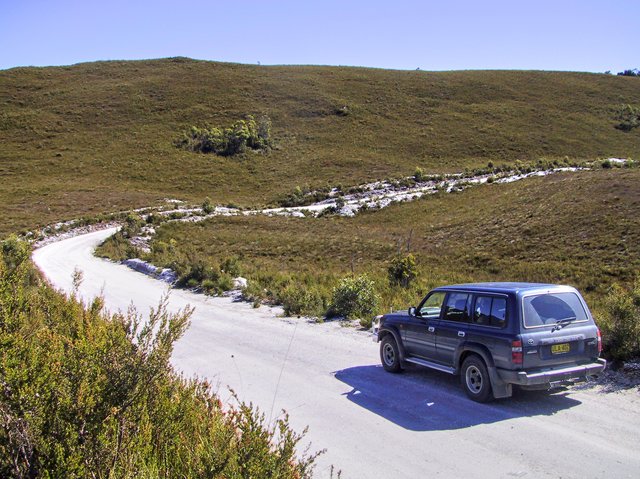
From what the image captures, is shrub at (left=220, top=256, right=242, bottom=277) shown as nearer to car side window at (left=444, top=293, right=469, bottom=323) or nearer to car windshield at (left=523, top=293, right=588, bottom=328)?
car side window at (left=444, top=293, right=469, bottom=323)

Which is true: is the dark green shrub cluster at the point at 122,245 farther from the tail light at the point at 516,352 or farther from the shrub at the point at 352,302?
the tail light at the point at 516,352

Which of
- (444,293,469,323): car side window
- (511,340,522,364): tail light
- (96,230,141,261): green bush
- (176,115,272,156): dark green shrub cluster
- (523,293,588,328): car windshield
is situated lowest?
(96,230,141,261): green bush

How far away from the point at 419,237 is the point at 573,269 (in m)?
14.7

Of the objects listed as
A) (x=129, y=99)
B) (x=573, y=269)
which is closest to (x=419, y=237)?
(x=573, y=269)

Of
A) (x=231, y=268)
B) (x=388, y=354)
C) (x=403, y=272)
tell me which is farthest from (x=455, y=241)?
(x=388, y=354)

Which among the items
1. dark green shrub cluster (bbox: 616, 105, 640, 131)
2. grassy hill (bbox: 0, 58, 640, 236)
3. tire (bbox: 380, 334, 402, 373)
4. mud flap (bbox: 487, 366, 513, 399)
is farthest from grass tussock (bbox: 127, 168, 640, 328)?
dark green shrub cluster (bbox: 616, 105, 640, 131)

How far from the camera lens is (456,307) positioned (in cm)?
777

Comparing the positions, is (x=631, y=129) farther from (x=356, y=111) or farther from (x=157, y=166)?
(x=157, y=166)

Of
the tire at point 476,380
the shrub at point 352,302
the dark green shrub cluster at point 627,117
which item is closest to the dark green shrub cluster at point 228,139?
the dark green shrub cluster at point 627,117

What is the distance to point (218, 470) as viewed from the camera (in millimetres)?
2879

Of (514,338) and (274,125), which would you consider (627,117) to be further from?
(514,338)

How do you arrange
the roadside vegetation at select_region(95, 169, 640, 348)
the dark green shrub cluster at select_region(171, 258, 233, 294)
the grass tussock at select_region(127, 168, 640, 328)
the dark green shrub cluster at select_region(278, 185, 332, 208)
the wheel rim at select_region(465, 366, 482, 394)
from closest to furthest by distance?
the wheel rim at select_region(465, 366, 482, 394), the dark green shrub cluster at select_region(171, 258, 233, 294), the roadside vegetation at select_region(95, 169, 640, 348), the grass tussock at select_region(127, 168, 640, 328), the dark green shrub cluster at select_region(278, 185, 332, 208)

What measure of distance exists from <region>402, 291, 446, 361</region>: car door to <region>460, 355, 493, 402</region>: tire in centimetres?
77

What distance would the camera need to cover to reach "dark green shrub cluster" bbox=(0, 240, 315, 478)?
2994 millimetres
